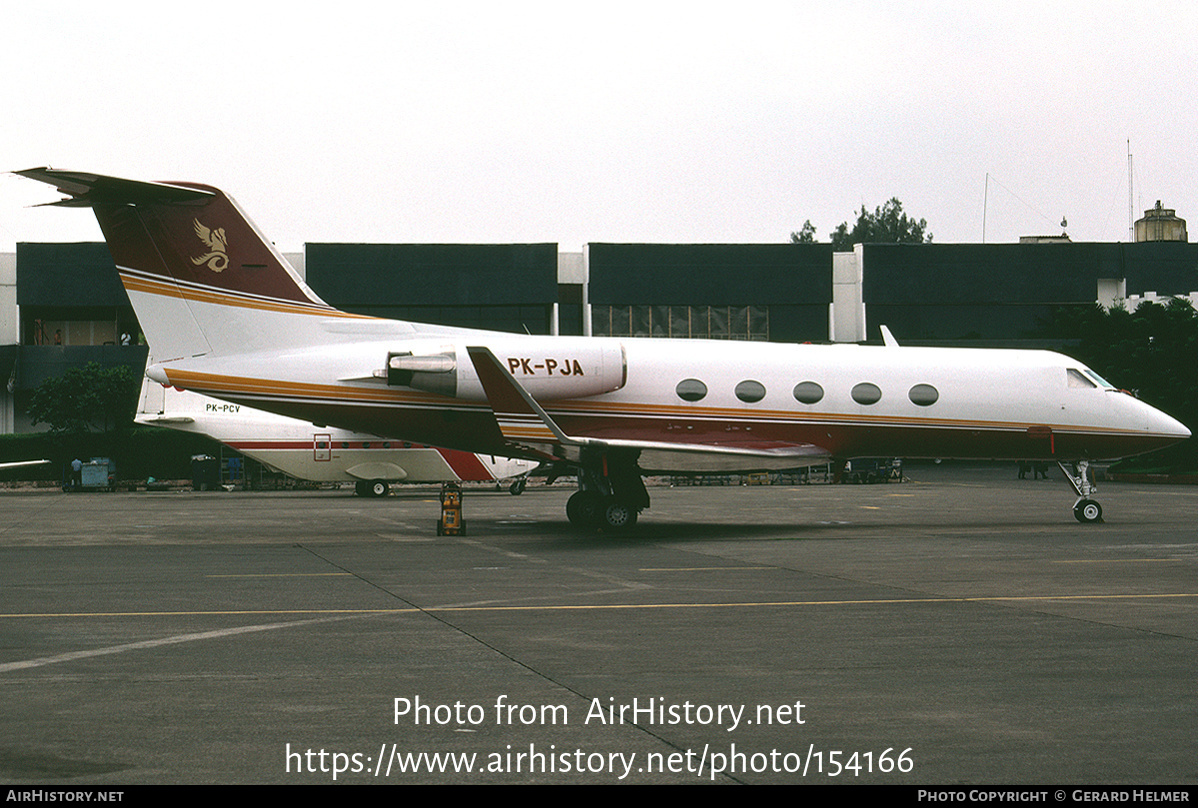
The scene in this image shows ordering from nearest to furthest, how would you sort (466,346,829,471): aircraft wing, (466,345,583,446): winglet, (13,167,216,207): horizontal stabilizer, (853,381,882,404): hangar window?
(13,167,216,207): horizontal stabilizer → (466,345,583,446): winglet → (466,346,829,471): aircraft wing → (853,381,882,404): hangar window

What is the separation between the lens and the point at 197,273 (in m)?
20.8

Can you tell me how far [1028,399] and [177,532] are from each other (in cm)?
1705

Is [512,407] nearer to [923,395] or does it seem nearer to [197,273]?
[197,273]

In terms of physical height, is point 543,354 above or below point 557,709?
above

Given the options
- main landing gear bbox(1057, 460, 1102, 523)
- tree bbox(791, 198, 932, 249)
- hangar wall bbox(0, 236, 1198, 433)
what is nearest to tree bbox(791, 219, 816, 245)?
tree bbox(791, 198, 932, 249)

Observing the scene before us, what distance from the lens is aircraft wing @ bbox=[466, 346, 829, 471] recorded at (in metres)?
19.7

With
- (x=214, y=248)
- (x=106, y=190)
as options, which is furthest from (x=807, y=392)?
(x=106, y=190)

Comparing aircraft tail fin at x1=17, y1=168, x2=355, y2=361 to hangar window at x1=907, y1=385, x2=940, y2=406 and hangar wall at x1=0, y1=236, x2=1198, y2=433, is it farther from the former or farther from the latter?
hangar wall at x1=0, y1=236, x2=1198, y2=433

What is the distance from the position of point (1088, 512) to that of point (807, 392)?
638cm

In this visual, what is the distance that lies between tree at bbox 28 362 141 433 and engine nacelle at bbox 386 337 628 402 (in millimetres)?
29891

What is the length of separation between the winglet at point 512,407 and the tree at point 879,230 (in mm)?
107726

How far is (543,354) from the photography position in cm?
2127

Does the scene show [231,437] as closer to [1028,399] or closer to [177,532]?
[177,532]

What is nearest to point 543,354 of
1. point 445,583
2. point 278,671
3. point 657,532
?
point 657,532
